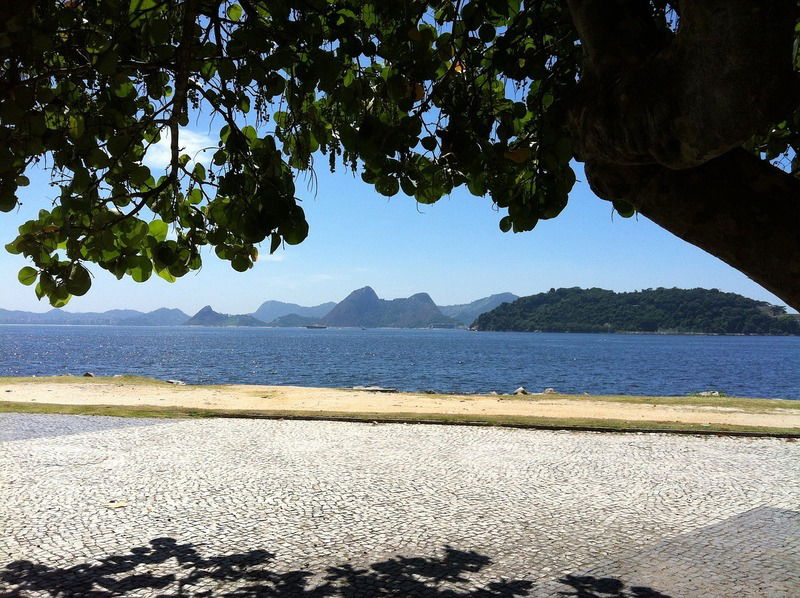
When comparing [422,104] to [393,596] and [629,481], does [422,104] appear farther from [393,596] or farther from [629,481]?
[629,481]

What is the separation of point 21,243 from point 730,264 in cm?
368

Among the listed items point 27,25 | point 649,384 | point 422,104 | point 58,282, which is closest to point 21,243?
point 58,282

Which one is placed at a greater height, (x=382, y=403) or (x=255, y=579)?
(x=255, y=579)

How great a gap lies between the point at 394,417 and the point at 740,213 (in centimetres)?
1292

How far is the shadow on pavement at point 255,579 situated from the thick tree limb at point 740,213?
3.78 m

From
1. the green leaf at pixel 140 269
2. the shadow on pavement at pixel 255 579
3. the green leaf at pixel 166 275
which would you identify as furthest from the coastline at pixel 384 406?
the green leaf at pixel 140 269

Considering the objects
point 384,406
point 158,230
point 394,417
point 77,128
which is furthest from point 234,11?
point 384,406

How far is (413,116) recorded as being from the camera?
350 cm

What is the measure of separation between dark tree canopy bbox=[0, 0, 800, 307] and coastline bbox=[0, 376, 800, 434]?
420 inches

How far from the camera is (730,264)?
8.13 ft

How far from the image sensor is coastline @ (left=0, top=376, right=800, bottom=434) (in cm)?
1484

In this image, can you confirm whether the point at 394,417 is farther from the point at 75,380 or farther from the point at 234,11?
the point at 75,380

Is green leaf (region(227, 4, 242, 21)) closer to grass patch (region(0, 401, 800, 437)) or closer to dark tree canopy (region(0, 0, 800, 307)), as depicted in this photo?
dark tree canopy (region(0, 0, 800, 307))

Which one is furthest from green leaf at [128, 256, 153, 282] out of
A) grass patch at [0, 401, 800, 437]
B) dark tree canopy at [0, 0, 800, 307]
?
grass patch at [0, 401, 800, 437]
